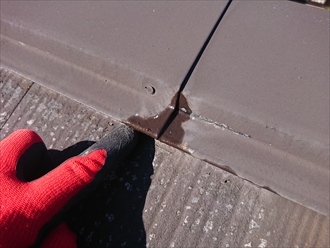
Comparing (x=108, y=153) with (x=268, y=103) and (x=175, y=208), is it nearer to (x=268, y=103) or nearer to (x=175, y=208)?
(x=175, y=208)

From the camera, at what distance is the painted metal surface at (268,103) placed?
984mm

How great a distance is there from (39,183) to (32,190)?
0.03 meters

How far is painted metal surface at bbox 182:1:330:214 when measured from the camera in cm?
98

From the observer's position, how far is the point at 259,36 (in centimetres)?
114

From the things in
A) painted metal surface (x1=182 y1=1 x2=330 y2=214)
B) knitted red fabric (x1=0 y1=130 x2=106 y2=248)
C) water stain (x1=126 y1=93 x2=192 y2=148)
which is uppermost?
painted metal surface (x1=182 y1=1 x2=330 y2=214)

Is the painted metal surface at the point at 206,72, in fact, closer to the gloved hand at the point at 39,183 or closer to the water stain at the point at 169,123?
the water stain at the point at 169,123

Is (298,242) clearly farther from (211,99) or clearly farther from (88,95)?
(88,95)

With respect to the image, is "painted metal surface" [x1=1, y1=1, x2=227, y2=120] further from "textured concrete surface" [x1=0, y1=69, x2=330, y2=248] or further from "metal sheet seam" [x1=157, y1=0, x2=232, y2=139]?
"textured concrete surface" [x1=0, y1=69, x2=330, y2=248]

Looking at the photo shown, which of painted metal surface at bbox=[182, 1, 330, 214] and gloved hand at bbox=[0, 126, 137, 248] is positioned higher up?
painted metal surface at bbox=[182, 1, 330, 214]

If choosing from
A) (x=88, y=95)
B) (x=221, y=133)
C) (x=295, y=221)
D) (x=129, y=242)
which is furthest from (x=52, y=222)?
(x=295, y=221)

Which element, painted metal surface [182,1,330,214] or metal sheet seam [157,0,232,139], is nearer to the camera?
painted metal surface [182,1,330,214]

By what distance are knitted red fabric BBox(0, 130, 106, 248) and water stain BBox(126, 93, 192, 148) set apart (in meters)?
0.16

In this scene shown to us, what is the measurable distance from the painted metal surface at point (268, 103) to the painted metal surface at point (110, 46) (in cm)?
8

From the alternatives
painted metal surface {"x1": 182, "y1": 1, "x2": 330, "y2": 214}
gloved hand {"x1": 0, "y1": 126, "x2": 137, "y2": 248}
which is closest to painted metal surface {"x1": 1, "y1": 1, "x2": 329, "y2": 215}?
painted metal surface {"x1": 182, "y1": 1, "x2": 330, "y2": 214}
